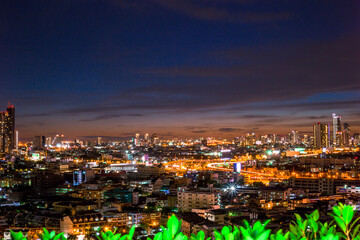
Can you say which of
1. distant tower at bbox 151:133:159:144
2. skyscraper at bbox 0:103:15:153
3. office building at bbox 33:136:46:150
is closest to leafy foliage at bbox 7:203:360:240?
skyscraper at bbox 0:103:15:153

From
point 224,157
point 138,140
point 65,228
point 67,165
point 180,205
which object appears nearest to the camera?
point 65,228

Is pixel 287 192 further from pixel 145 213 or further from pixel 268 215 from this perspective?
pixel 145 213

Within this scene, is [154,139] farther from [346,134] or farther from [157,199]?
[157,199]

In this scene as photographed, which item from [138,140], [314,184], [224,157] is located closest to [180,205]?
[314,184]

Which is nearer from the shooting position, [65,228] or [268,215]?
[65,228]

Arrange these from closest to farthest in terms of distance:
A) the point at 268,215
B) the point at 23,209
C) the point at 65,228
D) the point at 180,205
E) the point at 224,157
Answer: the point at 65,228
the point at 268,215
the point at 23,209
the point at 180,205
the point at 224,157

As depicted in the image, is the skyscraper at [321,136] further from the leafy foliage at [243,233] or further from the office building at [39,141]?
the leafy foliage at [243,233]

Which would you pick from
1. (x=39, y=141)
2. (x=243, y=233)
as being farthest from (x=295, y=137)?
(x=243, y=233)

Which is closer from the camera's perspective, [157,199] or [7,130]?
[157,199]
